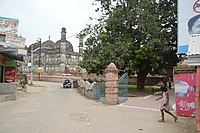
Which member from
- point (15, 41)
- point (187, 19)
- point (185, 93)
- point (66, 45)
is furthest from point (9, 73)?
point (66, 45)

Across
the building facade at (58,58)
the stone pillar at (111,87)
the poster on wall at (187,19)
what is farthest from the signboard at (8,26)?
the building facade at (58,58)

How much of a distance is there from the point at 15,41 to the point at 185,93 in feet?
42.3

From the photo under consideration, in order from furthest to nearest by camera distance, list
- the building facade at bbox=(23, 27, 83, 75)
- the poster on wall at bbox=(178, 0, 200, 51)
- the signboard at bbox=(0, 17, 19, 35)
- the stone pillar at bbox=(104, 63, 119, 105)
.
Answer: the building facade at bbox=(23, 27, 83, 75) < the signboard at bbox=(0, 17, 19, 35) < the stone pillar at bbox=(104, 63, 119, 105) < the poster on wall at bbox=(178, 0, 200, 51)

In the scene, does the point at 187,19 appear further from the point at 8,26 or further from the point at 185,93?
the point at 8,26

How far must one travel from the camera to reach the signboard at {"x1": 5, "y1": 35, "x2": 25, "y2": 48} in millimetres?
15388

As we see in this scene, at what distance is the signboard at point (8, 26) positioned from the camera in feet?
55.1

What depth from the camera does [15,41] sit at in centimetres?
1606

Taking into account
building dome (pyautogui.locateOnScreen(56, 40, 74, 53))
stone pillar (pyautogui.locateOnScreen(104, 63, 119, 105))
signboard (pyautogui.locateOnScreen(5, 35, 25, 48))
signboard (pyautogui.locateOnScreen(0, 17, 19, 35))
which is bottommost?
stone pillar (pyautogui.locateOnScreen(104, 63, 119, 105))

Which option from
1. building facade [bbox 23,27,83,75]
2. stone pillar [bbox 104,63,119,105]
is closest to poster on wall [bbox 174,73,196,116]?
stone pillar [bbox 104,63,119,105]

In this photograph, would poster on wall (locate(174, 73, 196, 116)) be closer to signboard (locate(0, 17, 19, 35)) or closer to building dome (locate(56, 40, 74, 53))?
signboard (locate(0, 17, 19, 35))

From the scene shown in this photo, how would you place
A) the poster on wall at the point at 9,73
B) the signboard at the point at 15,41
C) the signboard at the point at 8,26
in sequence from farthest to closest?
the poster on wall at the point at 9,73
the signboard at the point at 8,26
the signboard at the point at 15,41

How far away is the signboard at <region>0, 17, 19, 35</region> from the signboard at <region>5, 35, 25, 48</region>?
1085 mm

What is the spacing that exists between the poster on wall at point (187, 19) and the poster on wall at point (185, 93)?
8.50ft

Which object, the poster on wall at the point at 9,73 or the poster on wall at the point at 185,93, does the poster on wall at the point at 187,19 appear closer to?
the poster on wall at the point at 185,93
